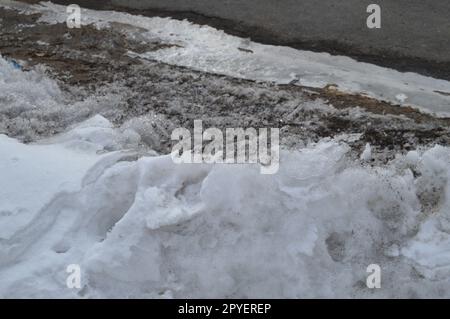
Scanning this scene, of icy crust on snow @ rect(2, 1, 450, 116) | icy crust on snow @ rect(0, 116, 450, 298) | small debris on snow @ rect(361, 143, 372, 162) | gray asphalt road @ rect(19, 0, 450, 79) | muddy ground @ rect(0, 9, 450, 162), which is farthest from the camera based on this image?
gray asphalt road @ rect(19, 0, 450, 79)

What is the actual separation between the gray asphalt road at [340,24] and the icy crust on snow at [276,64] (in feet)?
0.52

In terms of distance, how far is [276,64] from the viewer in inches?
199

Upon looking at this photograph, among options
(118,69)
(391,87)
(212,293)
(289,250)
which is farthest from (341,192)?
(118,69)

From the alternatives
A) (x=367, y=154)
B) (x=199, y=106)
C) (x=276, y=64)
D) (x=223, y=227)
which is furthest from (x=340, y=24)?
(x=223, y=227)

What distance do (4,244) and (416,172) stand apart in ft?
8.25

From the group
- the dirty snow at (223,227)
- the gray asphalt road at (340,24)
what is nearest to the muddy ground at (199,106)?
the dirty snow at (223,227)

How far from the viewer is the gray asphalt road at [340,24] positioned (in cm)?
507

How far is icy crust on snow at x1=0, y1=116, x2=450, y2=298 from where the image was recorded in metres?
2.92

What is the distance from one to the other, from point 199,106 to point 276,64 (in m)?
0.99

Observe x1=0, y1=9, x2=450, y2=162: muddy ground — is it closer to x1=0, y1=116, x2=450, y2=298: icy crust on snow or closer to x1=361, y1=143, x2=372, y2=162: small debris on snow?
x1=361, y1=143, x2=372, y2=162: small debris on snow

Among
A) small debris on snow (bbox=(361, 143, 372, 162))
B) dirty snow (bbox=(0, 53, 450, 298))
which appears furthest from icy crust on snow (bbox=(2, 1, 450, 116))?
dirty snow (bbox=(0, 53, 450, 298))

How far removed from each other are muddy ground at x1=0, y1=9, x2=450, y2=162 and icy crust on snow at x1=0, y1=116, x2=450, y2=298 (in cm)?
58

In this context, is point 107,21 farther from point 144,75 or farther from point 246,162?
point 246,162

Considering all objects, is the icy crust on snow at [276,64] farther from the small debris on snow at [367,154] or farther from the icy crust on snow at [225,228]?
the icy crust on snow at [225,228]
